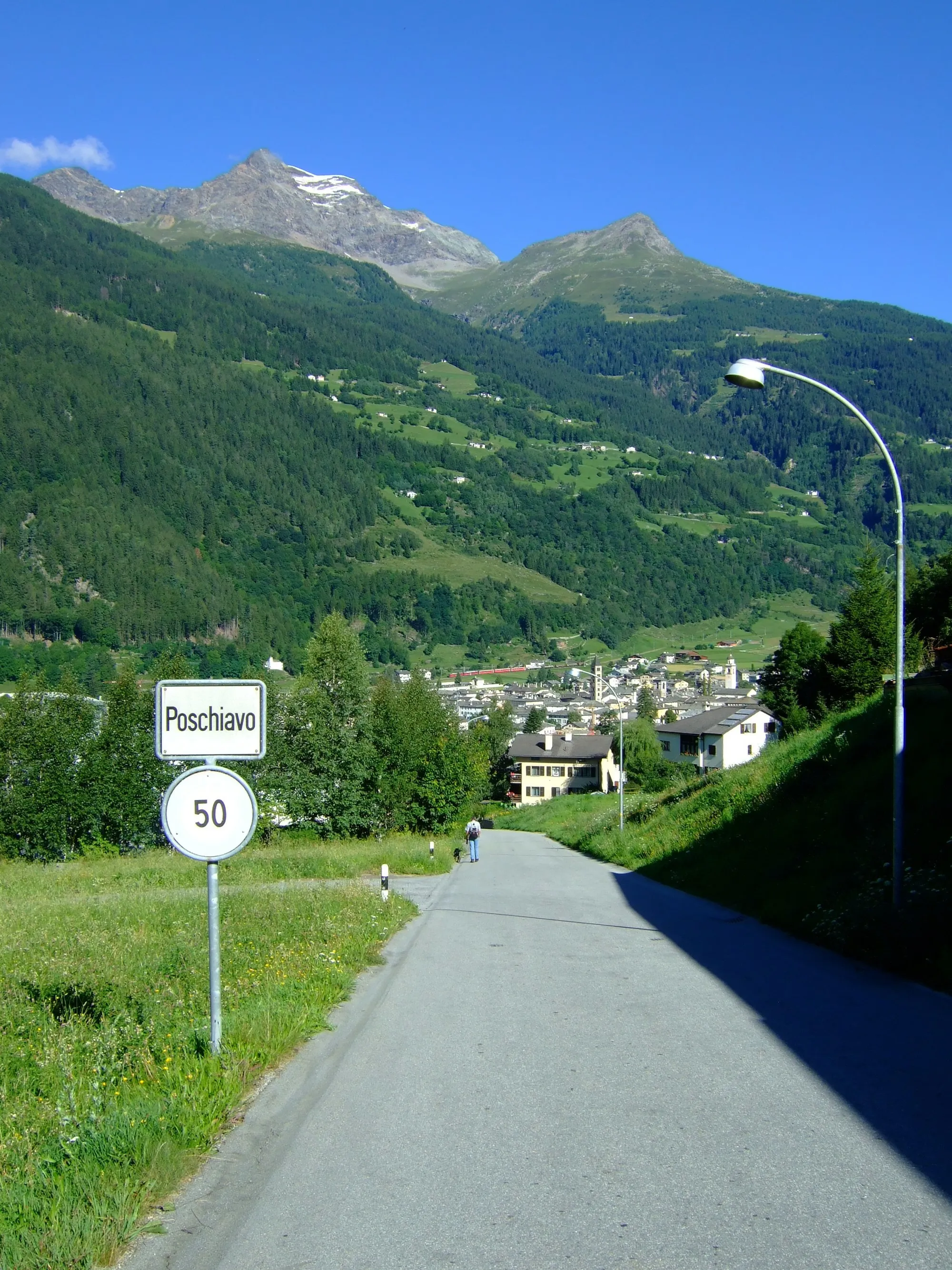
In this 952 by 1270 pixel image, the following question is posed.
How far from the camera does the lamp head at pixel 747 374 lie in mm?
11570

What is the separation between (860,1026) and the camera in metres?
8.26

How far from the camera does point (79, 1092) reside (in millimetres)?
6516

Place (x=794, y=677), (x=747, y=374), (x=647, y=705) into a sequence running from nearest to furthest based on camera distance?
1. (x=747, y=374)
2. (x=794, y=677)
3. (x=647, y=705)

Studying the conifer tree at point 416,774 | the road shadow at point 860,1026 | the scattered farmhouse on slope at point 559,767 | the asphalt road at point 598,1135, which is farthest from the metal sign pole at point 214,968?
the scattered farmhouse on slope at point 559,767

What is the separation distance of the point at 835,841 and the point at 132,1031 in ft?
44.2

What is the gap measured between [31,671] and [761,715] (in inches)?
2135

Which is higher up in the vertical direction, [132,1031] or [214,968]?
[214,968]

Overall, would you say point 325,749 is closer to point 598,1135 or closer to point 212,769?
point 212,769

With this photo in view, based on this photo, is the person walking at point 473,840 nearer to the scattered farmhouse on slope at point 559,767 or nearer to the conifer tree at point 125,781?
the conifer tree at point 125,781

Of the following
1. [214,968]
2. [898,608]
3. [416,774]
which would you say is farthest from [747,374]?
[416,774]

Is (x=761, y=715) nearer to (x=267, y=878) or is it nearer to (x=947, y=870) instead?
(x=267, y=878)

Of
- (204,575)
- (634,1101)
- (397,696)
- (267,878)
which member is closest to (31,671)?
(397,696)

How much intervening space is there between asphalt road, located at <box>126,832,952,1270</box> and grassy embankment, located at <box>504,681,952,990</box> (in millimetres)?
899

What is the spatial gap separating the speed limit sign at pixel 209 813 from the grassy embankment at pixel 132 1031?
1.39 meters
